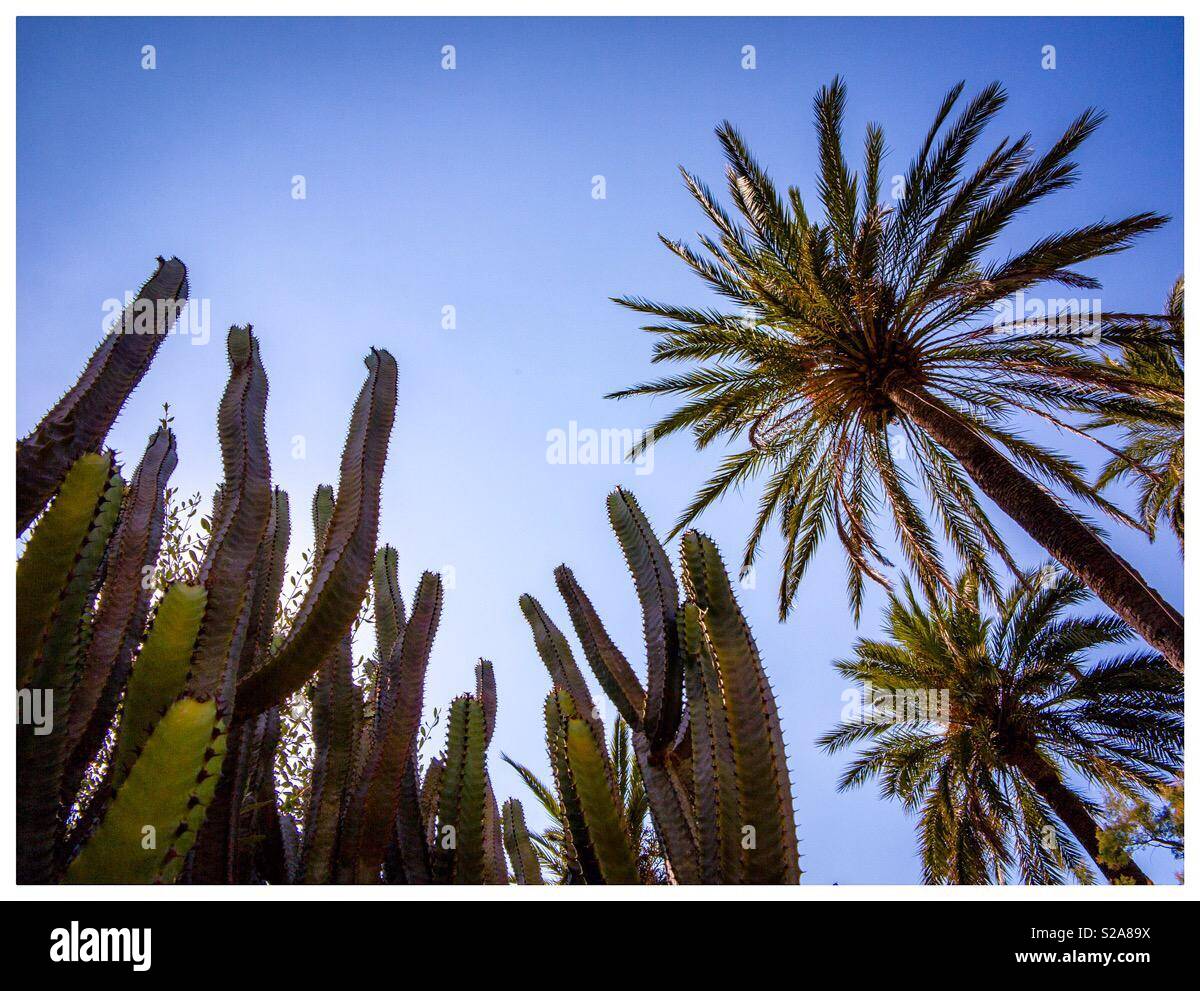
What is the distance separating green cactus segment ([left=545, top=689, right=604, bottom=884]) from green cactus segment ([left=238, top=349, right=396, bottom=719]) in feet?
2.62

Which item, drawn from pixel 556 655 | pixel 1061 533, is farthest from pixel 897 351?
pixel 556 655

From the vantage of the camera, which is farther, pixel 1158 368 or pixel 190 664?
pixel 1158 368

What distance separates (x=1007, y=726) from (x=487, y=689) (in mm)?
9210

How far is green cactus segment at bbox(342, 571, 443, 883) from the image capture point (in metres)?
2.54

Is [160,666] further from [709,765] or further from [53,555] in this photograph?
[709,765]

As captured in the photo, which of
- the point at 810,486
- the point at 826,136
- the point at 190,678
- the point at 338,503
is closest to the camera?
the point at 190,678

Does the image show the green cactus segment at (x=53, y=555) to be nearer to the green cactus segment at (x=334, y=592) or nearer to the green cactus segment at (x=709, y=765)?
the green cactus segment at (x=334, y=592)

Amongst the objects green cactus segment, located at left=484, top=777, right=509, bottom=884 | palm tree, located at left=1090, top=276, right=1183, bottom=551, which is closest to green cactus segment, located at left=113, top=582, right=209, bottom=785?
green cactus segment, located at left=484, top=777, right=509, bottom=884

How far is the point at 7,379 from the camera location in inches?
84.9

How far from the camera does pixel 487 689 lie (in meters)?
3.71

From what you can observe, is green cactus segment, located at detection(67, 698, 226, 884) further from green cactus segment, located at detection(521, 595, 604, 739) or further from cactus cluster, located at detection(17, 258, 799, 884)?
green cactus segment, located at detection(521, 595, 604, 739)
